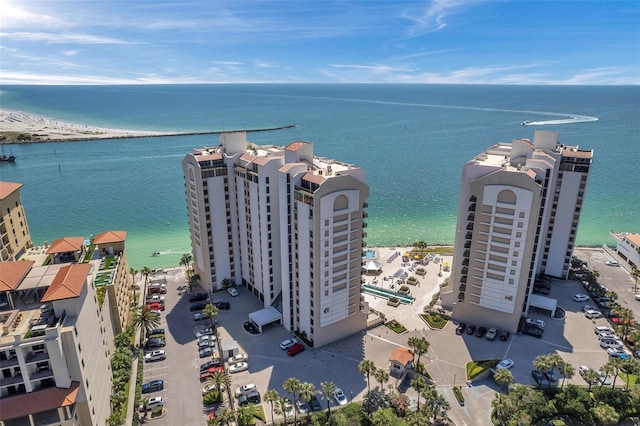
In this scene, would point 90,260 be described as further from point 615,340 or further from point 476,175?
point 615,340

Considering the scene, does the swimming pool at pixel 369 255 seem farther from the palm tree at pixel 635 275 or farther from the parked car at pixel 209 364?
the palm tree at pixel 635 275

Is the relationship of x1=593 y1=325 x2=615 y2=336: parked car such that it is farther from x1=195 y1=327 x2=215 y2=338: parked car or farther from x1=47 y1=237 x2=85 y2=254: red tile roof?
x1=47 y1=237 x2=85 y2=254: red tile roof

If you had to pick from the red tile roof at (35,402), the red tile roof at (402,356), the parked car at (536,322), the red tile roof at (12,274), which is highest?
the red tile roof at (12,274)

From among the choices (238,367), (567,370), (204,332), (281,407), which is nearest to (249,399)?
(238,367)

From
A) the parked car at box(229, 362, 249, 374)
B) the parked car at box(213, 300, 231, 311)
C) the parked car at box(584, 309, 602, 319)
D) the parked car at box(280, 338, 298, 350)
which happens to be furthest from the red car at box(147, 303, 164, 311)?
the parked car at box(584, 309, 602, 319)

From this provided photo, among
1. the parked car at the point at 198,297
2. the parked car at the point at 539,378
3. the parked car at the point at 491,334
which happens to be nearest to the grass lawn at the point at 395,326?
the parked car at the point at 491,334

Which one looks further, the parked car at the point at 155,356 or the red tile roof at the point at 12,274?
the parked car at the point at 155,356
